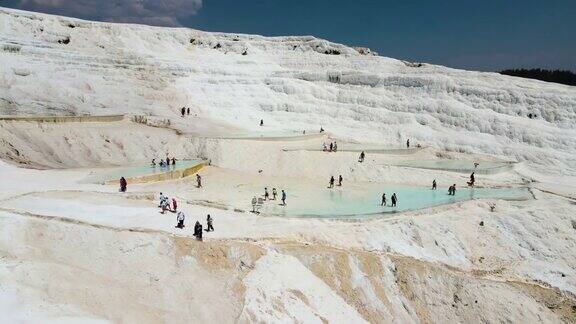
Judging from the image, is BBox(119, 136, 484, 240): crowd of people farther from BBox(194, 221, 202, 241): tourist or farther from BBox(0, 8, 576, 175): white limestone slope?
BBox(0, 8, 576, 175): white limestone slope

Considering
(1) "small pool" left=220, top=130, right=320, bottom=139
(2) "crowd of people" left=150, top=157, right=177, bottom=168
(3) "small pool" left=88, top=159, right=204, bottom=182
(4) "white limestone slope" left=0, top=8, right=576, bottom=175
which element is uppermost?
(4) "white limestone slope" left=0, top=8, right=576, bottom=175

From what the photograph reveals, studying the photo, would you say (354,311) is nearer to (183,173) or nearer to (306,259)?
(306,259)

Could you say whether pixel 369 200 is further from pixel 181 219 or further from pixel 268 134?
pixel 268 134

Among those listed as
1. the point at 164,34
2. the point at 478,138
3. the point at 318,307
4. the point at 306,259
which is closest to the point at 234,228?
the point at 306,259

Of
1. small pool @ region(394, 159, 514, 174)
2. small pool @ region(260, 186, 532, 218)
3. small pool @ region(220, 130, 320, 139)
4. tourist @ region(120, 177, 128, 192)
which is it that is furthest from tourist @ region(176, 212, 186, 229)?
small pool @ region(394, 159, 514, 174)

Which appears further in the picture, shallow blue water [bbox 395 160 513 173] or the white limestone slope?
the white limestone slope

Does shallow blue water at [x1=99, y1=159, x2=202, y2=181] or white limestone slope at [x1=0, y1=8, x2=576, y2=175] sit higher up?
white limestone slope at [x1=0, y1=8, x2=576, y2=175]

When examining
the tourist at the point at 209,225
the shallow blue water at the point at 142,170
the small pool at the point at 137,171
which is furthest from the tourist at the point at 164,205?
the shallow blue water at the point at 142,170


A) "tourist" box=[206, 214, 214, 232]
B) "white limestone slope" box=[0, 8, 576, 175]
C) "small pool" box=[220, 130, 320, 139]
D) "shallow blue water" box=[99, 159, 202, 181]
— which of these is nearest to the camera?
"tourist" box=[206, 214, 214, 232]
